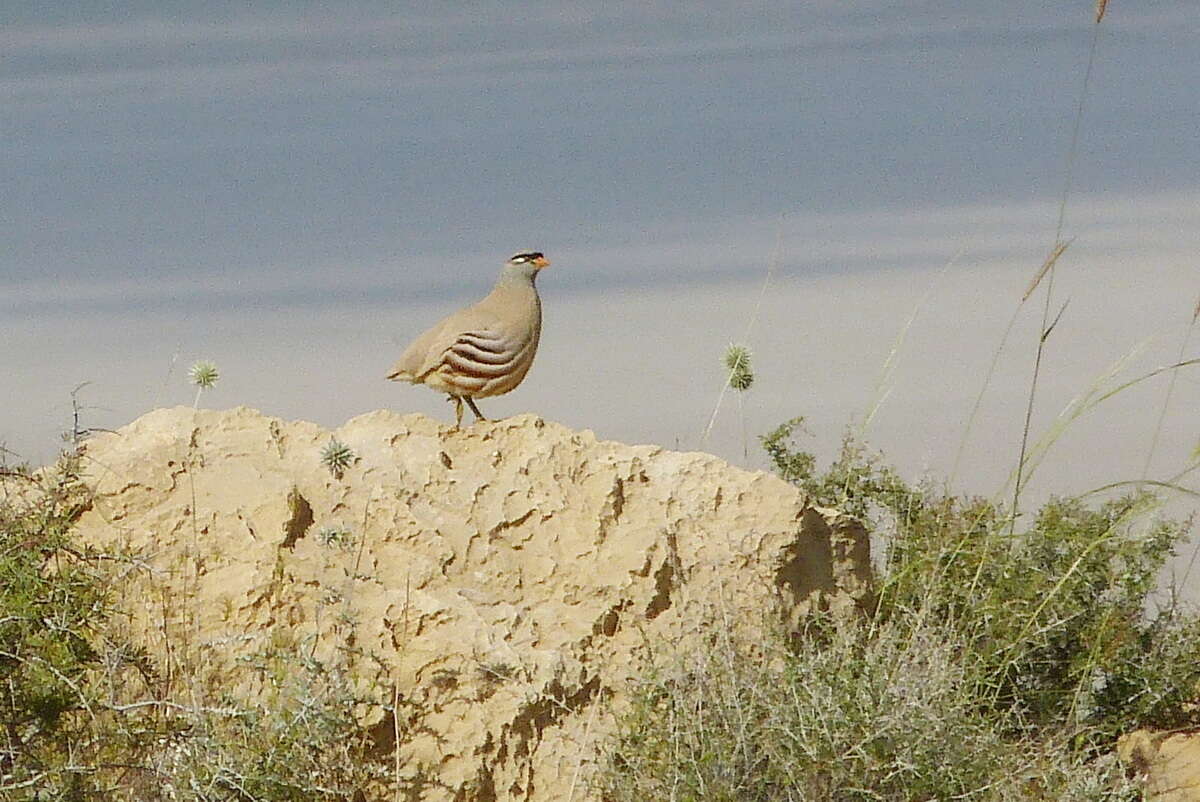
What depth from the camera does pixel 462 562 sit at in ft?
18.6

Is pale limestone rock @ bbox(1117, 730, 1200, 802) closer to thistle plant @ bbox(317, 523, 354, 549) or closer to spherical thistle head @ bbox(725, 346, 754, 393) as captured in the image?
spherical thistle head @ bbox(725, 346, 754, 393)

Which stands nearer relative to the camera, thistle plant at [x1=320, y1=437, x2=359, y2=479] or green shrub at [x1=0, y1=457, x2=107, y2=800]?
green shrub at [x1=0, y1=457, x2=107, y2=800]

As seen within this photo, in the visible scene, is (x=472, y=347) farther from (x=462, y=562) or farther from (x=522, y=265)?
(x=462, y=562)

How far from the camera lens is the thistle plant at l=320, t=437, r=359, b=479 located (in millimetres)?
5875

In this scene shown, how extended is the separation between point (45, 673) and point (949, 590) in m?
3.82

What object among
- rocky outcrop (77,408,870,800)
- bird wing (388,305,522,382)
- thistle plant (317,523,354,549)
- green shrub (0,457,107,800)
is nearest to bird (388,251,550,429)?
bird wing (388,305,522,382)

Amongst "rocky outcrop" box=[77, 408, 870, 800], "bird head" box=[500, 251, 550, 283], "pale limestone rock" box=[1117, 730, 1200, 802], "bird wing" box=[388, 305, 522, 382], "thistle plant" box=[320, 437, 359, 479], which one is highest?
"bird head" box=[500, 251, 550, 283]

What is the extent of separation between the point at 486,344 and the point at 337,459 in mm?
940

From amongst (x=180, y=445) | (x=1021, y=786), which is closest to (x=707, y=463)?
(x=1021, y=786)

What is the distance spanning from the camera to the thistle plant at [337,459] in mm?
5875

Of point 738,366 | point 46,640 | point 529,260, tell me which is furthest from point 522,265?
point 46,640

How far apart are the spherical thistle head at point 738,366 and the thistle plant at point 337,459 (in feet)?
7.07

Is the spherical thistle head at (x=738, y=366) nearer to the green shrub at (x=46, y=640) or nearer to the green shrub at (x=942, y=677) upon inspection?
the green shrub at (x=942, y=677)

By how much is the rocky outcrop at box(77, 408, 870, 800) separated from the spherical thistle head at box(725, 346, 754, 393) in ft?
4.03
